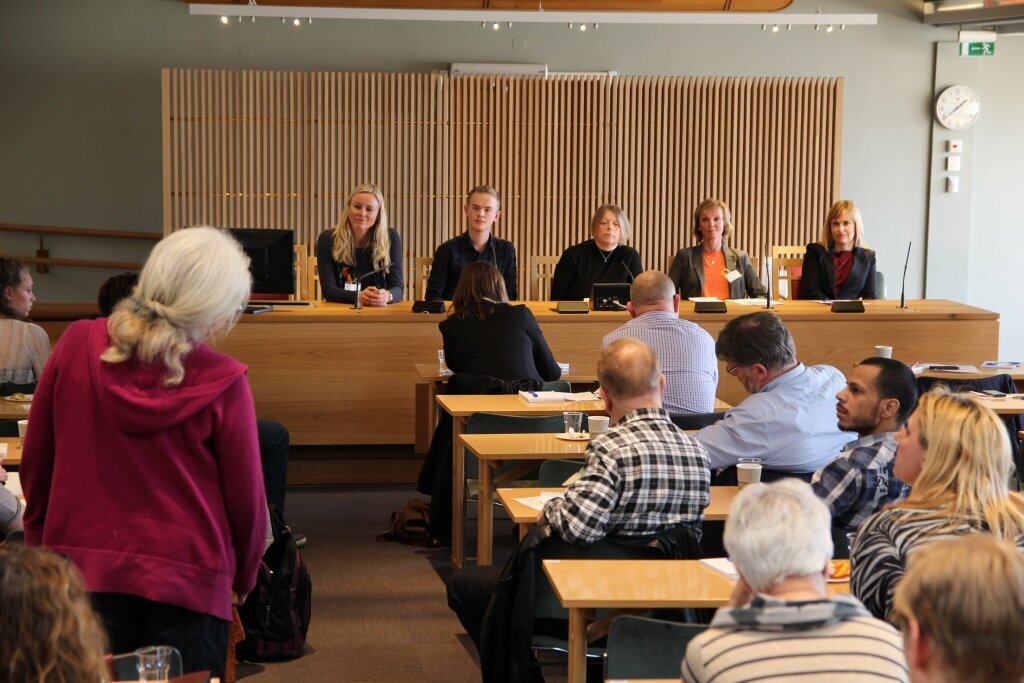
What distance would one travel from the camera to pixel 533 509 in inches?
165

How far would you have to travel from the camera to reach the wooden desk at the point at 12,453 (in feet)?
16.2

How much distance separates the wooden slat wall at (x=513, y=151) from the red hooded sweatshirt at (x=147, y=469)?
878 cm

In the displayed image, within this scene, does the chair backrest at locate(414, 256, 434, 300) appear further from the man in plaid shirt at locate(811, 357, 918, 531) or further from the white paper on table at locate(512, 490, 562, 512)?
the man in plaid shirt at locate(811, 357, 918, 531)

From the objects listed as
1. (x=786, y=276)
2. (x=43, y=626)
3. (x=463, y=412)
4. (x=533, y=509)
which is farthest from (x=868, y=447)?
(x=786, y=276)

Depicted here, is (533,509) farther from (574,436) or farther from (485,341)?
(485,341)

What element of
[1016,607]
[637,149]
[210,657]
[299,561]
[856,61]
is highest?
[856,61]

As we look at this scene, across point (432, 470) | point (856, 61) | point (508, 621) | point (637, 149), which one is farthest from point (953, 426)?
point (856, 61)

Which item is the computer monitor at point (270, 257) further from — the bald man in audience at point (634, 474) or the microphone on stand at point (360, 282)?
the bald man in audience at point (634, 474)

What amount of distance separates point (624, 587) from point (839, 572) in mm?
608

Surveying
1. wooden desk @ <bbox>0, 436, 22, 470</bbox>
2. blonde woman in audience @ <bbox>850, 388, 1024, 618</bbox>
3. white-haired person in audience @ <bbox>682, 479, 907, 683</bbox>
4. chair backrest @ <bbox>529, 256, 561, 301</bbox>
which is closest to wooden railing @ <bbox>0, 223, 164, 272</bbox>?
chair backrest @ <bbox>529, 256, 561, 301</bbox>

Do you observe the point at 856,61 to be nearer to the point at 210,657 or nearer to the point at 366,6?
the point at 366,6

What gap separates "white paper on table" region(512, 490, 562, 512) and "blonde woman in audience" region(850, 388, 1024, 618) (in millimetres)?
1361

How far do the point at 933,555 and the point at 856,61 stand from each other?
36.9 ft

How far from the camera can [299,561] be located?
4.88 metres
